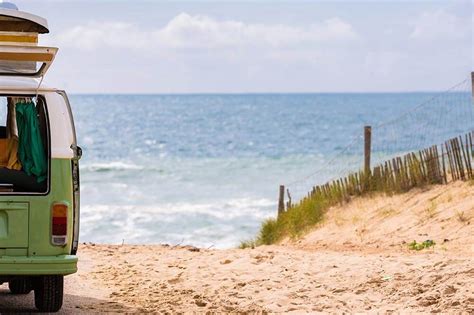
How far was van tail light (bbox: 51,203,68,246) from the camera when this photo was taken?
8.55 m

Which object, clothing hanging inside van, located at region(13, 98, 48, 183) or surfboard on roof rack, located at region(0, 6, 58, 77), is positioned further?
surfboard on roof rack, located at region(0, 6, 58, 77)

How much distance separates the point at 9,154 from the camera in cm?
935

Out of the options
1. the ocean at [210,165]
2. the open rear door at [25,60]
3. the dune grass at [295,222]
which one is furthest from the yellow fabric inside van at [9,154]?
the ocean at [210,165]

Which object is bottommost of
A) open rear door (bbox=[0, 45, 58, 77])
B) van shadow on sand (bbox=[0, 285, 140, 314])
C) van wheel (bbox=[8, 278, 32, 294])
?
van shadow on sand (bbox=[0, 285, 140, 314])

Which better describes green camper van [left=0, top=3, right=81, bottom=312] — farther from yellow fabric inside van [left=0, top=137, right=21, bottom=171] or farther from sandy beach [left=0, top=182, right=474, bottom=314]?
sandy beach [left=0, top=182, right=474, bottom=314]

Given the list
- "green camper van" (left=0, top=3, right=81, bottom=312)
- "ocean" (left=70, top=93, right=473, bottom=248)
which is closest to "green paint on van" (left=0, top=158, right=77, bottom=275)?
"green camper van" (left=0, top=3, right=81, bottom=312)

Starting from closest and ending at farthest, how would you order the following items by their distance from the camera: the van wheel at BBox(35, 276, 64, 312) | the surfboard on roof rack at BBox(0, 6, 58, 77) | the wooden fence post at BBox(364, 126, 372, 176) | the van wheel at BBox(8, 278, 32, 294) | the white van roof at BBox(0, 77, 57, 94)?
1. the white van roof at BBox(0, 77, 57, 94)
2. the surfboard on roof rack at BBox(0, 6, 58, 77)
3. the van wheel at BBox(35, 276, 64, 312)
4. the van wheel at BBox(8, 278, 32, 294)
5. the wooden fence post at BBox(364, 126, 372, 176)

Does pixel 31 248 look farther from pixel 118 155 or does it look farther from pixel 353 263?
pixel 118 155

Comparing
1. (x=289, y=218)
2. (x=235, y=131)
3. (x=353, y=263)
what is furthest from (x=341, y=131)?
(x=353, y=263)

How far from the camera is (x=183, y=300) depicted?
33.8 ft

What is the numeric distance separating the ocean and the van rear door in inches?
383

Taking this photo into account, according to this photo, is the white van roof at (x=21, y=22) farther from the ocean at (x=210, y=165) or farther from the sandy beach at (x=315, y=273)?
the ocean at (x=210, y=165)

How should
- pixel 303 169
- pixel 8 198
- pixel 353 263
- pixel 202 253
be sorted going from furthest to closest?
1. pixel 303 169
2. pixel 202 253
3. pixel 353 263
4. pixel 8 198

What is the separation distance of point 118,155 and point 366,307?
45.5 meters
